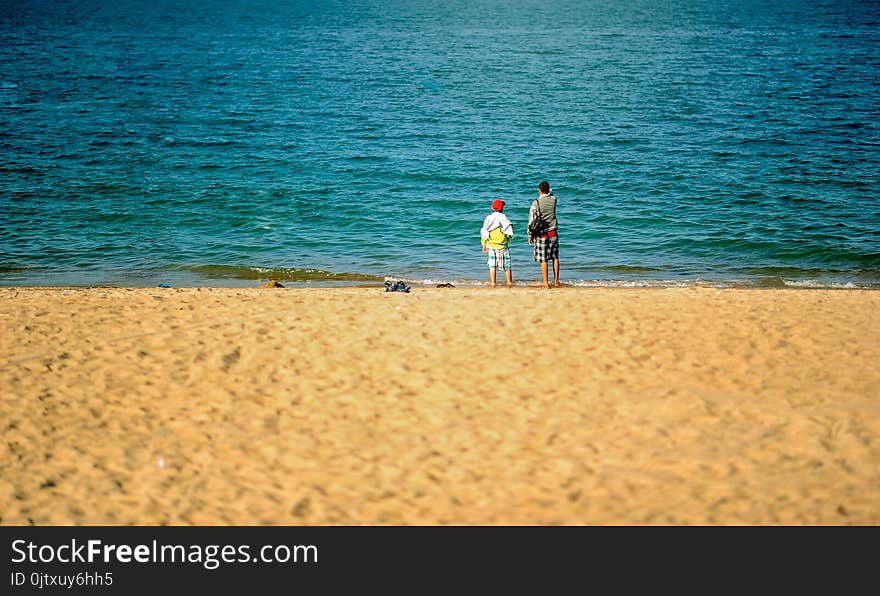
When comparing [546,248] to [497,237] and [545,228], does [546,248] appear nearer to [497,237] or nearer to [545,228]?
[545,228]

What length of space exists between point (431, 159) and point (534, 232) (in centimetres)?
1399

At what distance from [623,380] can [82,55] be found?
5047 cm

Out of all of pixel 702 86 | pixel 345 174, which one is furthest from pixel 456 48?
pixel 345 174

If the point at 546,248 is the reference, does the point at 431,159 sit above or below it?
above

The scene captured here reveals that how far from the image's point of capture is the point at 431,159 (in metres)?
29.0

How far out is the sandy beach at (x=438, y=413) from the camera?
7.37m

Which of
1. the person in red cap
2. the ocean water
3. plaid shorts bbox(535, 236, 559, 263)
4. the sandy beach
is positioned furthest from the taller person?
the sandy beach

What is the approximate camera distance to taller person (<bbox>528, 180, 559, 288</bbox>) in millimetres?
15234

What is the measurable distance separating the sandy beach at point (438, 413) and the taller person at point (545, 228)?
282 cm

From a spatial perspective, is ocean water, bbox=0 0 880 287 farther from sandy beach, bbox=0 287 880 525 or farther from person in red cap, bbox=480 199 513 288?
sandy beach, bbox=0 287 880 525

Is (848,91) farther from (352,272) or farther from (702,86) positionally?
(352,272)

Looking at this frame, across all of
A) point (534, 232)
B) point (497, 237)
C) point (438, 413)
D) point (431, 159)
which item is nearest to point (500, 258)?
point (497, 237)

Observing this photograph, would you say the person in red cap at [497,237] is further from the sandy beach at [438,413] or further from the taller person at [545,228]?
the sandy beach at [438,413]
